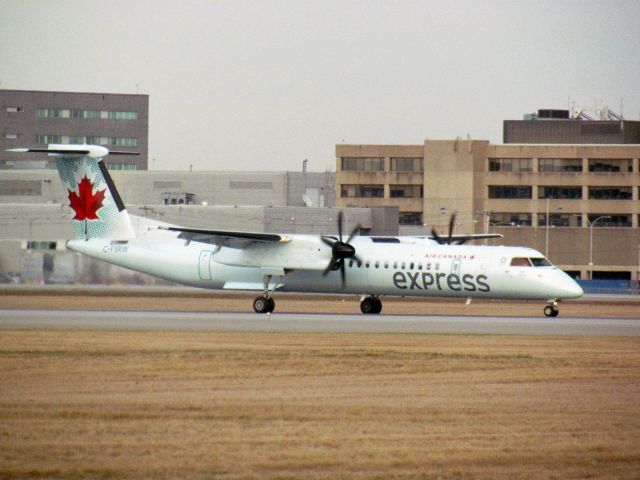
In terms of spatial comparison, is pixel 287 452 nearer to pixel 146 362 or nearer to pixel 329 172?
pixel 146 362

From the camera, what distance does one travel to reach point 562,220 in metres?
128

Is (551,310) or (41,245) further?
Answer: (41,245)

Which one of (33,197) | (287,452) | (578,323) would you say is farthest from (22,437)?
(33,197)

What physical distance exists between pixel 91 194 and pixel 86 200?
1.21 feet

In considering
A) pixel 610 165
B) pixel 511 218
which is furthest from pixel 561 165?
pixel 511 218

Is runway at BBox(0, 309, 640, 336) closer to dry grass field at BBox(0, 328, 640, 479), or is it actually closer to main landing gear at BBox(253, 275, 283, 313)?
main landing gear at BBox(253, 275, 283, 313)

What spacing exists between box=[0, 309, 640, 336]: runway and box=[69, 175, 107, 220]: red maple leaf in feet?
15.0

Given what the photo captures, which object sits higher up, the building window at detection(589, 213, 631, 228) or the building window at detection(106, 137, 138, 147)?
the building window at detection(106, 137, 138, 147)

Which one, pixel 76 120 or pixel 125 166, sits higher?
pixel 76 120

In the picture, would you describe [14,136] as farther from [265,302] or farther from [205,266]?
[265,302]

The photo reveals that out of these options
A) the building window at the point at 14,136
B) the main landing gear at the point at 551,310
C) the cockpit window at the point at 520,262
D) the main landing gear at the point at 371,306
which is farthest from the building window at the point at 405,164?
the cockpit window at the point at 520,262

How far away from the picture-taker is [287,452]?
1850 cm

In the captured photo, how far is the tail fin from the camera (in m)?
50.6

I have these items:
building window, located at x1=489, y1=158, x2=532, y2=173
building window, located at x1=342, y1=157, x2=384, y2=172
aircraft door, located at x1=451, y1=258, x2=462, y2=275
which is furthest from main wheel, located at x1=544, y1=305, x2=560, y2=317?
building window, located at x1=342, y1=157, x2=384, y2=172
